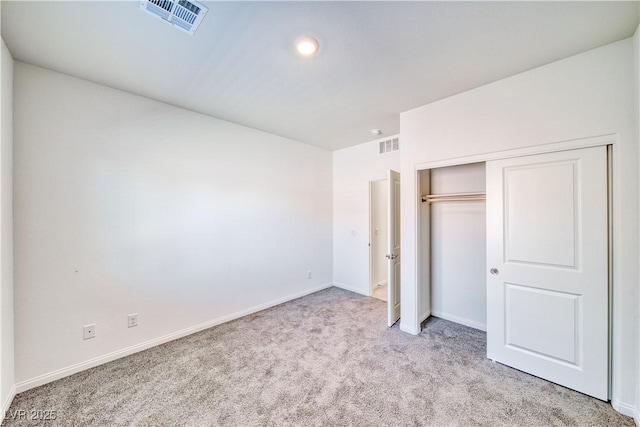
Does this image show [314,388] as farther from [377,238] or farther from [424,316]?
[377,238]

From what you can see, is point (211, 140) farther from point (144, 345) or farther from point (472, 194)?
point (472, 194)

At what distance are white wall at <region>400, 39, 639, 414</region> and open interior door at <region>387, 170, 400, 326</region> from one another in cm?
62

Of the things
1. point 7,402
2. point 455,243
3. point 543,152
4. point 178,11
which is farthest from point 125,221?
point 543,152

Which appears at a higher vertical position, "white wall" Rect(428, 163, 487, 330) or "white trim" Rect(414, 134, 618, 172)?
"white trim" Rect(414, 134, 618, 172)

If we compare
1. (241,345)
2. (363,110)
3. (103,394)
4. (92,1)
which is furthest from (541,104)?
(103,394)

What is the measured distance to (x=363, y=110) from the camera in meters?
2.87

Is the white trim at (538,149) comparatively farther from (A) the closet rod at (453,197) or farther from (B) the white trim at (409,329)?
(B) the white trim at (409,329)

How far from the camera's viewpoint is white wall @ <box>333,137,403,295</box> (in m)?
4.14

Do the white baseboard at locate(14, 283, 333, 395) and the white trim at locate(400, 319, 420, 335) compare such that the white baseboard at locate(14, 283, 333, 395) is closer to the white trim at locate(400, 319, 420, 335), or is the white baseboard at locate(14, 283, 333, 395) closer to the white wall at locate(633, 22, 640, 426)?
the white trim at locate(400, 319, 420, 335)

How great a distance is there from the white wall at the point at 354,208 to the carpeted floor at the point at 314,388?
5.31 feet

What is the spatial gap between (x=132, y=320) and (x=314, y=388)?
1990mm

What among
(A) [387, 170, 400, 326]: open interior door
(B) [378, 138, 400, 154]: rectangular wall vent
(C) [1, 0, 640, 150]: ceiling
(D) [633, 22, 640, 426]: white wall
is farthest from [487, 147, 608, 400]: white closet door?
(B) [378, 138, 400, 154]: rectangular wall vent

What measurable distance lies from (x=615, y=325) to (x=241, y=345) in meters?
3.22

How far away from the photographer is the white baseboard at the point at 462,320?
2.91 meters
